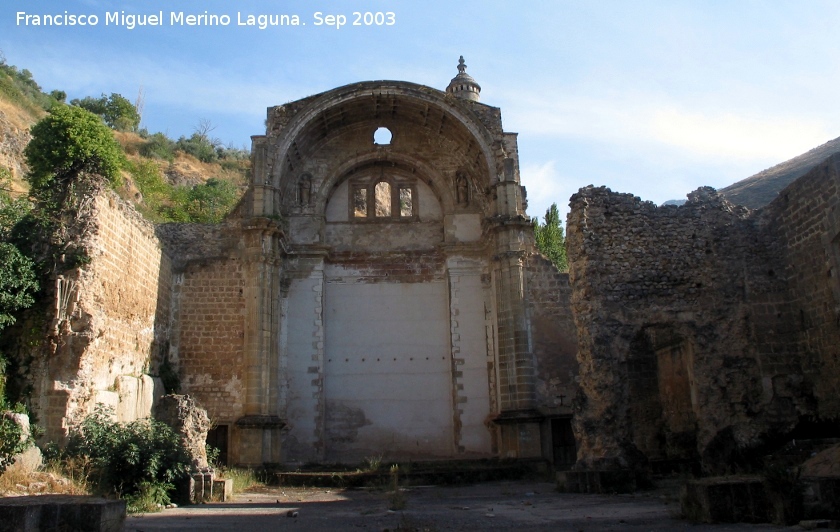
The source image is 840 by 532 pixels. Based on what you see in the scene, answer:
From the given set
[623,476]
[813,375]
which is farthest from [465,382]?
[813,375]

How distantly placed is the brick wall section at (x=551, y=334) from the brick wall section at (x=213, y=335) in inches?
273

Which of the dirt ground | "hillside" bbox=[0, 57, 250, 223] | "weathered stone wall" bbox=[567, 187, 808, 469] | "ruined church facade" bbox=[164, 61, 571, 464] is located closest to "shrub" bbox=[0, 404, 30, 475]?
the dirt ground

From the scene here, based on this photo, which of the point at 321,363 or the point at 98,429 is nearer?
the point at 98,429

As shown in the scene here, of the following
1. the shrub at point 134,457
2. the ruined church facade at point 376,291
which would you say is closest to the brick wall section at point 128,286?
the ruined church facade at point 376,291

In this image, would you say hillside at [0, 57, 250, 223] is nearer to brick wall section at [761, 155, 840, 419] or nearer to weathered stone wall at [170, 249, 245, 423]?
weathered stone wall at [170, 249, 245, 423]

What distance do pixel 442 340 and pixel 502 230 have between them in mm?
3185

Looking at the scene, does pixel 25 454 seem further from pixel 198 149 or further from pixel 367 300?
pixel 198 149

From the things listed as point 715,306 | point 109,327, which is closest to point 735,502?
point 715,306

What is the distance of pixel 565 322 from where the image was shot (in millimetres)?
16781

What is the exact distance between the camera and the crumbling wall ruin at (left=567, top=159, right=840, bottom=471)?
1080cm

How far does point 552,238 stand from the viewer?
37.4m

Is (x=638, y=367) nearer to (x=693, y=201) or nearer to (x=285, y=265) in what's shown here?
(x=693, y=201)

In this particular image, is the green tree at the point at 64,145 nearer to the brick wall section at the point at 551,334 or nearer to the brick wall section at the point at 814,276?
the brick wall section at the point at 551,334

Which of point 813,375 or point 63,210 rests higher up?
point 63,210
